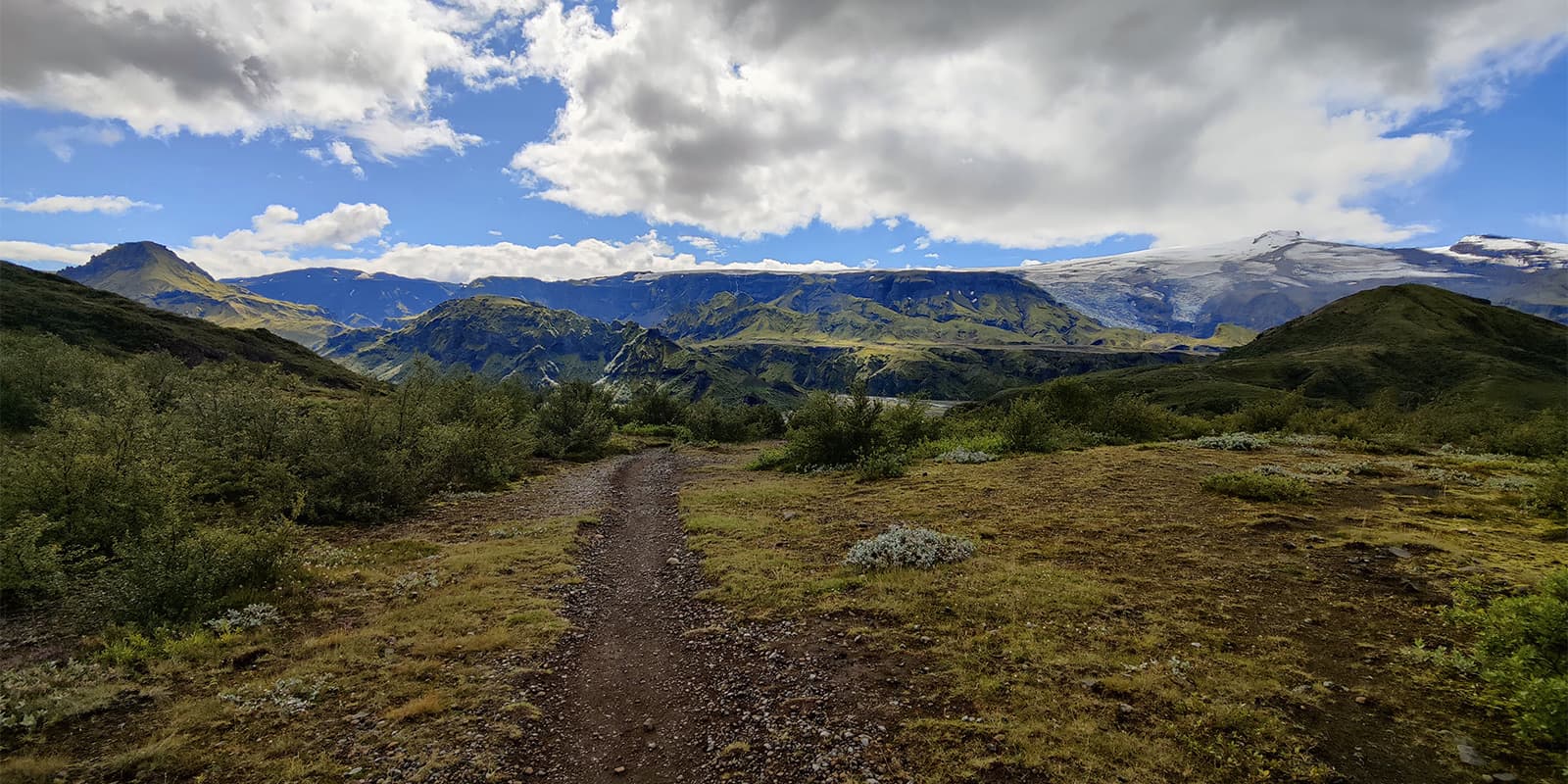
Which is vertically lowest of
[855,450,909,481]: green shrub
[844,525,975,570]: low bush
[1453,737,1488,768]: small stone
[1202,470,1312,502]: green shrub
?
[855,450,909,481]: green shrub

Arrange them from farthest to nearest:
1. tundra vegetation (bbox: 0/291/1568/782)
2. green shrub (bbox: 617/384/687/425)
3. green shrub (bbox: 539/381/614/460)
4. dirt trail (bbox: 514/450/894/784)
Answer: green shrub (bbox: 617/384/687/425) → green shrub (bbox: 539/381/614/460) → dirt trail (bbox: 514/450/894/784) → tundra vegetation (bbox: 0/291/1568/782)

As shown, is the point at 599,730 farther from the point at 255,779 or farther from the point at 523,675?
the point at 255,779

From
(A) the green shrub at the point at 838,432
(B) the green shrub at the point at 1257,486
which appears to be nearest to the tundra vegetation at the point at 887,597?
(B) the green shrub at the point at 1257,486

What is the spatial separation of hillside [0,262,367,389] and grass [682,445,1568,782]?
111m

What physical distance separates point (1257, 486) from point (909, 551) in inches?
517

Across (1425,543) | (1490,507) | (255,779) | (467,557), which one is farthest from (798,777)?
(1490,507)

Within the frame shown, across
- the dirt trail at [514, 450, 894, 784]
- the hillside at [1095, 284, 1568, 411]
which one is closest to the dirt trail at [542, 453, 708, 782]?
the dirt trail at [514, 450, 894, 784]

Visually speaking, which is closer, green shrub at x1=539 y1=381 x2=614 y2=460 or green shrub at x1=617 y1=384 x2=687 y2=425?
green shrub at x1=539 y1=381 x2=614 y2=460

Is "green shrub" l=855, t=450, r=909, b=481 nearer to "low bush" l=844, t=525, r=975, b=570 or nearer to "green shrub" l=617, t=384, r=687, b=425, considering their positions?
"low bush" l=844, t=525, r=975, b=570

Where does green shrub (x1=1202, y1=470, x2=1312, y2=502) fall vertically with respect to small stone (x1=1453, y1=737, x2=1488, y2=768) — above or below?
below

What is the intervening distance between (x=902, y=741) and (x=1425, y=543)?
562 inches

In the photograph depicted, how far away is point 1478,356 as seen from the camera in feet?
420

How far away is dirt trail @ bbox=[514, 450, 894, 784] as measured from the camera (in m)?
7.65

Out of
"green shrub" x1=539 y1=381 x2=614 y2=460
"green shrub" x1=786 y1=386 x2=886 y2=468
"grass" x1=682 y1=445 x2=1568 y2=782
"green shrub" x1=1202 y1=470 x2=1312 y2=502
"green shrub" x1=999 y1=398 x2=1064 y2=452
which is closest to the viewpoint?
"grass" x1=682 y1=445 x2=1568 y2=782
